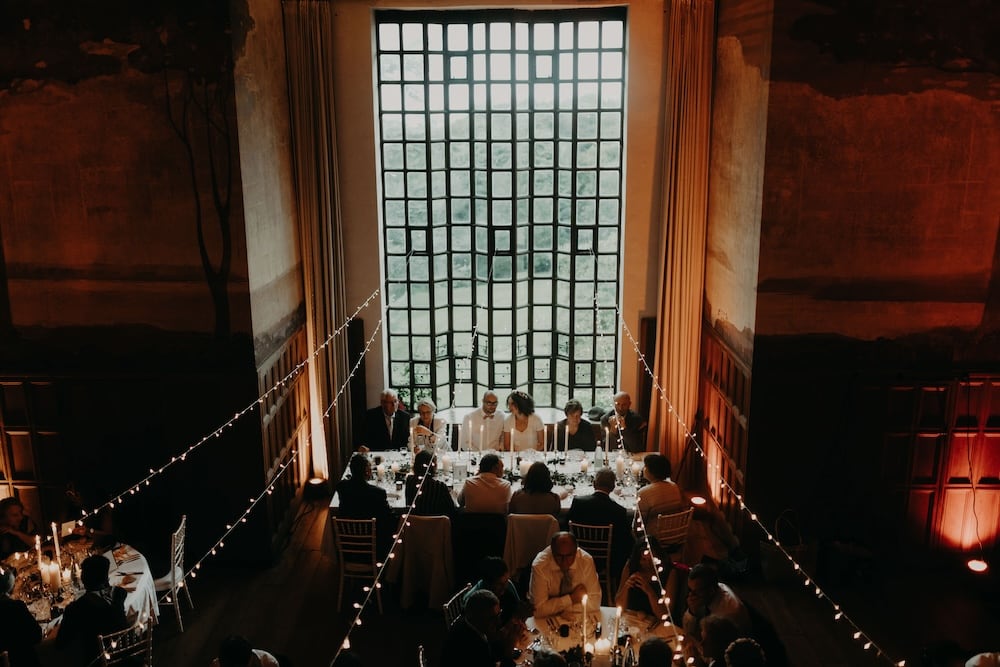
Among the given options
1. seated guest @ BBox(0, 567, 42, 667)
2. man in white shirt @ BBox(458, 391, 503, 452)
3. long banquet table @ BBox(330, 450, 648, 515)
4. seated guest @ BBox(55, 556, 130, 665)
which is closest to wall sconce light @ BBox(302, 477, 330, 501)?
long banquet table @ BBox(330, 450, 648, 515)

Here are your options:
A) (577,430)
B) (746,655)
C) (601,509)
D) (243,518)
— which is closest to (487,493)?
(601,509)

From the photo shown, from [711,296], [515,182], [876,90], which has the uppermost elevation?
[876,90]

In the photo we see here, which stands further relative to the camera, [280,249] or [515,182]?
[515,182]

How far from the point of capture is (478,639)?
19.9 feet

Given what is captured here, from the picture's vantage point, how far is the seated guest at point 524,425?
987 cm

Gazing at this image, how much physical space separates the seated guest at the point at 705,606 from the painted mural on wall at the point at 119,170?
4.32 m

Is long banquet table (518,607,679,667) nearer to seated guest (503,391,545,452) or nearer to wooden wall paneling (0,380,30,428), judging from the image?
seated guest (503,391,545,452)

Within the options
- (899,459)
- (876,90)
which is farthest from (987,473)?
(876,90)

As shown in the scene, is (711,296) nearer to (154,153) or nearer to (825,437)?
(825,437)

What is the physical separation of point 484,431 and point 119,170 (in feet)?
14.1

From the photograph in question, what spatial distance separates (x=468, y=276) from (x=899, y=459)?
4866 millimetres

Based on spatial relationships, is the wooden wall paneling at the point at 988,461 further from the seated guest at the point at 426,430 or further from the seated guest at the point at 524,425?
the seated guest at the point at 426,430

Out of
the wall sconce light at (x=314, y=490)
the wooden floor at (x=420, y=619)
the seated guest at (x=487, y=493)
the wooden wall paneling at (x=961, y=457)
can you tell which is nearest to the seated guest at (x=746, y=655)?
the wooden floor at (x=420, y=619)

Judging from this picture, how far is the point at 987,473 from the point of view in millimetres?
8617
